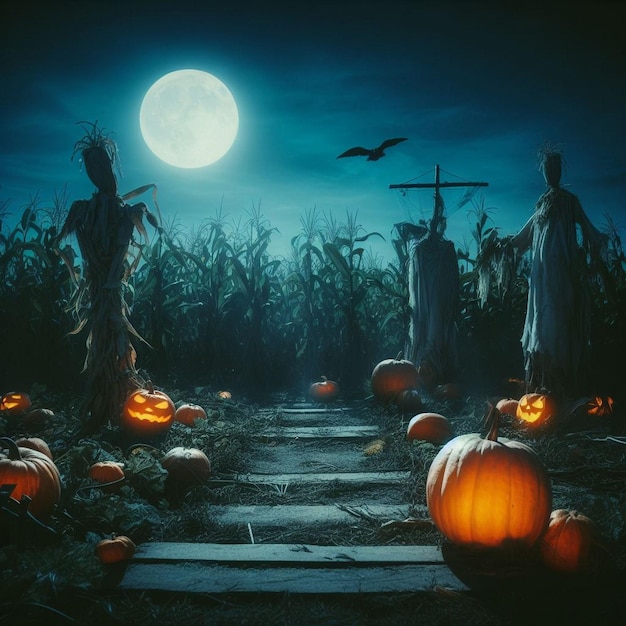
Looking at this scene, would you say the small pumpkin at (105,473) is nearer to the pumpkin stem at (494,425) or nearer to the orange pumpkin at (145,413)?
the orange pumpkin at (145,413)

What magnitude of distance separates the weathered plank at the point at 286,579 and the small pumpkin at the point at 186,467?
104 cm

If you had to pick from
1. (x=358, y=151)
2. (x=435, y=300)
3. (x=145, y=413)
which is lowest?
(x=145, y=413)

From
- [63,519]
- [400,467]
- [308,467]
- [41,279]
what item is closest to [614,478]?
[400,467]

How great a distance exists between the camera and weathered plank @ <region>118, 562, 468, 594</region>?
2.15 m

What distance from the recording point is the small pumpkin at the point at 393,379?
6004 mm

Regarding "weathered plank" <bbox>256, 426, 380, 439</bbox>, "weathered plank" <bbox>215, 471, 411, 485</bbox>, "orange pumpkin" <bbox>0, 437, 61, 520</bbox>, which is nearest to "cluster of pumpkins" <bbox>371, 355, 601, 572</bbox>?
"weathered plank" <bbox>215, 471, 411, 485</bbox>

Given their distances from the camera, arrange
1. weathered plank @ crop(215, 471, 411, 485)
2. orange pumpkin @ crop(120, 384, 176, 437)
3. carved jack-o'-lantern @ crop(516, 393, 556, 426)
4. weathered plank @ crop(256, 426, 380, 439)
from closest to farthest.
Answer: weathered plank @ crop(215, 471, 411, 485)
orange pumpkin @ crop(120, 384, 176, 437)
carved jack-o'-lantern @ crop(516, 393, 556, 426)
weathered plank @ crop(256, 426, 380, 439)

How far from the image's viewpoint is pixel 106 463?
3.25m

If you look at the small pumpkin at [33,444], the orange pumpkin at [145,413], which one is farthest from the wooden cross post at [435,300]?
the small pumpkin at [33,444]

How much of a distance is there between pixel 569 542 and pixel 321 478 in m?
1.78

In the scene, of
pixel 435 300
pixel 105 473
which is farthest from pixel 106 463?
pixel 435 300

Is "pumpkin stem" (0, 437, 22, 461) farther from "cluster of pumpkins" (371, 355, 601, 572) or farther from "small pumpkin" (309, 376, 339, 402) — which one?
"small pumpkin" (309, 376, 339, 402)

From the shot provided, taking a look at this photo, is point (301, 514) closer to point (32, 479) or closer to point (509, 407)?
point (32, 479)

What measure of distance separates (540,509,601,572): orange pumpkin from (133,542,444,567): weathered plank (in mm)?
468
